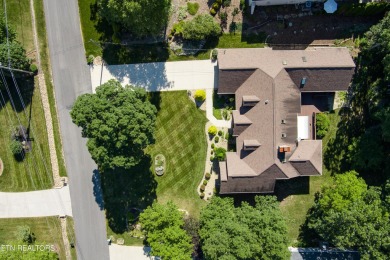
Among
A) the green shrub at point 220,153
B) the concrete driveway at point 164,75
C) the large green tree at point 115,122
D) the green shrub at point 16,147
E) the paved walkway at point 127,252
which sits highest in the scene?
the concrete driveway at point 164,75

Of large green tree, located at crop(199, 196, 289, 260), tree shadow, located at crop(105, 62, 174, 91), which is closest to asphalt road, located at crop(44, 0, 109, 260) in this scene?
tree shadow, located at crop(105, 62, 174, 91)

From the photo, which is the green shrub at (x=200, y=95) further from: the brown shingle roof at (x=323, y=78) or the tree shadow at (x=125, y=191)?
the brown shingle roof at (x=323, y=78)

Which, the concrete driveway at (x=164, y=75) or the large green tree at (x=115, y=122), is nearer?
the large green tree at (x=115, y=122)

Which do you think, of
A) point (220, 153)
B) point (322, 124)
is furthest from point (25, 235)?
point (322, 124)

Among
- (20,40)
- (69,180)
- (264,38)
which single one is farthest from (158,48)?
(69,180)

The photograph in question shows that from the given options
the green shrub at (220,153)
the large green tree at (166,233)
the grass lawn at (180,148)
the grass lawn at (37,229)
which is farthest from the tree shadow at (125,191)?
the green shrub at (220,153)

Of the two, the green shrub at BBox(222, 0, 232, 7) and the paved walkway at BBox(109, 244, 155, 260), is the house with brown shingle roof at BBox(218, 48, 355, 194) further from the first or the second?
the paved walkway at BBox(109, 244, 155, 260)

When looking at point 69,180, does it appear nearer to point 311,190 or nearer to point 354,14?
point 311,190

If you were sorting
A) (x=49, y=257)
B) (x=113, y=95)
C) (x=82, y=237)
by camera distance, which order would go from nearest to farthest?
(x=113, y=95)
(x=49, y=257)
(x=82, y=237)
